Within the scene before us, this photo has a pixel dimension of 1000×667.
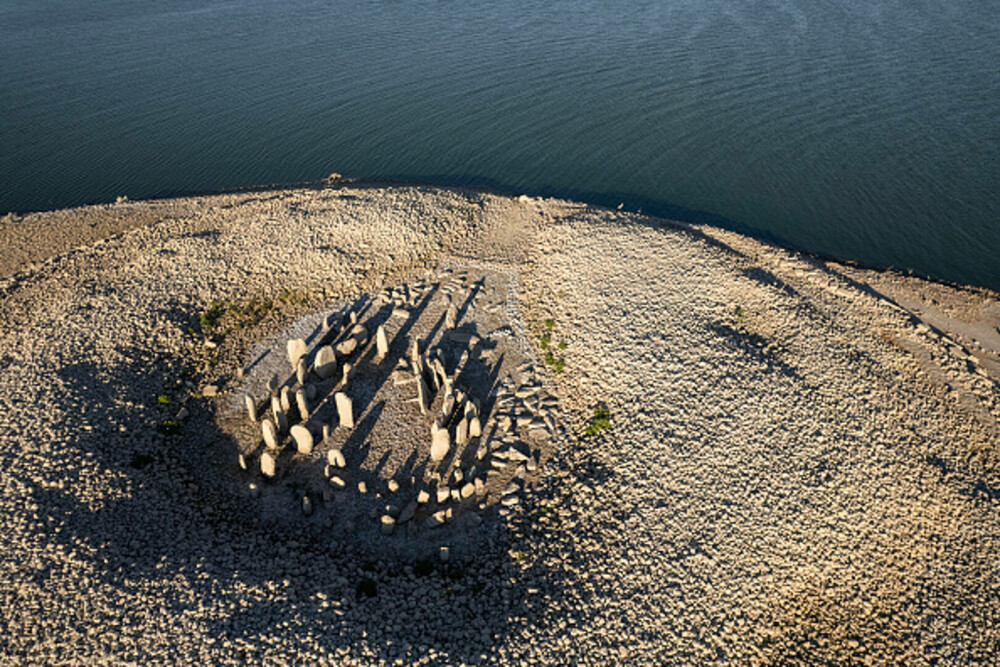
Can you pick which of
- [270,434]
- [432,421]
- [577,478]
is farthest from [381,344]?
[577,478]

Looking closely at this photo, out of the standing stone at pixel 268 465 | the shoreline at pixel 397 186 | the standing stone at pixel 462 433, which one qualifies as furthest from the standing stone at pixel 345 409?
the shoreline at pixel 397 186

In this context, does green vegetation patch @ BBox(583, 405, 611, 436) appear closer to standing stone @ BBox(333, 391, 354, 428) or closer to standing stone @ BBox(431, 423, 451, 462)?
standing stone @ BBox(431, 423, 451, 462)

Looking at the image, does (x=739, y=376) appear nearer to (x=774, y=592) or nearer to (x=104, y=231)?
(x=774, y=592)

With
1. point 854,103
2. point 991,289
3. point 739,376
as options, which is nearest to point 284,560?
point 739,376

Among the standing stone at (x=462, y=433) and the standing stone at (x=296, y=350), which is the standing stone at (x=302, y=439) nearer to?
the standing stone at (x=296, y=350)

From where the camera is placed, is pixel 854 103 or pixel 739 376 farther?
pixel 854 103

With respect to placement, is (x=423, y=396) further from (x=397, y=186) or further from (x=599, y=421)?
(x=397, y=186)
